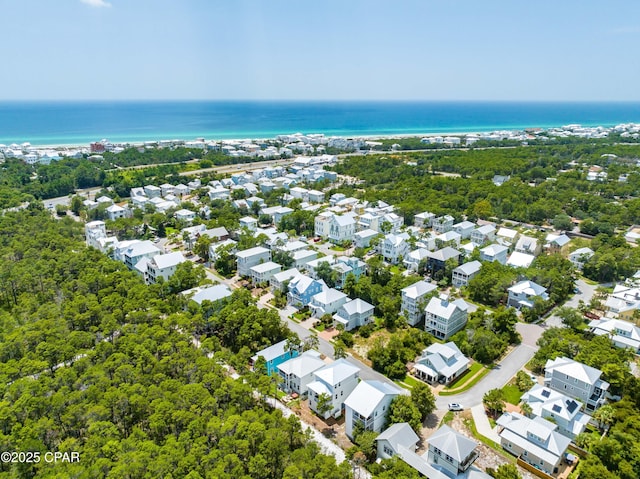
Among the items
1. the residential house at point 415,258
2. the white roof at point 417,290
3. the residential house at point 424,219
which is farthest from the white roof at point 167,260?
the residential house at point 424,219

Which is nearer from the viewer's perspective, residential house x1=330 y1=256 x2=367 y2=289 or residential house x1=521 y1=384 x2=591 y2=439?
residential house x1=521 y1=384 x2=591 y2=439

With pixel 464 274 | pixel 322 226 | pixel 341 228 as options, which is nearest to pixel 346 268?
pixel 464 274

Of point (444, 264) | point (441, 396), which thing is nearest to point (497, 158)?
point (444, 264)

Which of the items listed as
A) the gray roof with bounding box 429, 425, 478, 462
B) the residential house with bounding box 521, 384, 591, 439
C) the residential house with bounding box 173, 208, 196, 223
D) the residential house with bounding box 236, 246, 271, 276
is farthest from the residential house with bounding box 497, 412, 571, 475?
the residential house with bounding box 173, 208, 196, 223

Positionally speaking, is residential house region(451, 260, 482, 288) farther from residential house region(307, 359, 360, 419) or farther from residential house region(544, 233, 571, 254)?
residential house region(307, 359, 360, 419)

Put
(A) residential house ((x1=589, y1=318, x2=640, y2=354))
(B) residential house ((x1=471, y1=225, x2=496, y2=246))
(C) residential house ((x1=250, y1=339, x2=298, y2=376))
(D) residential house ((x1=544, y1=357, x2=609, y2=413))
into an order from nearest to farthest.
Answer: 1. (D) residential house ((x1=544, y1=357, x2=609, y2=413))
2. (C) residential house ((x1=250, y1=339, x2=298, y2=376))
3. (A) residential house ((x1=589, y1=318, x2=640, y2=354))
4. (B) residential house ((x1=471, y1=225, x2=496, y2=246))

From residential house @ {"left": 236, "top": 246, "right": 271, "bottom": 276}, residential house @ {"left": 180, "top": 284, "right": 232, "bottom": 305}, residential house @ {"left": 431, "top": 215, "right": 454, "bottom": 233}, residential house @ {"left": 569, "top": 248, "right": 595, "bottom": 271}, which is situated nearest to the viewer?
residential house @ {"left": 180, "top": 284, "right": 232, "bottom": 305}

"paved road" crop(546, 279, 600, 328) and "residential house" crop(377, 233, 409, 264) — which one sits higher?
"residential house" crop(377, 233, 409, 264)

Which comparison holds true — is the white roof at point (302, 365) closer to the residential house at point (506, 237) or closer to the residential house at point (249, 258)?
the residential house at point (249, 258)
